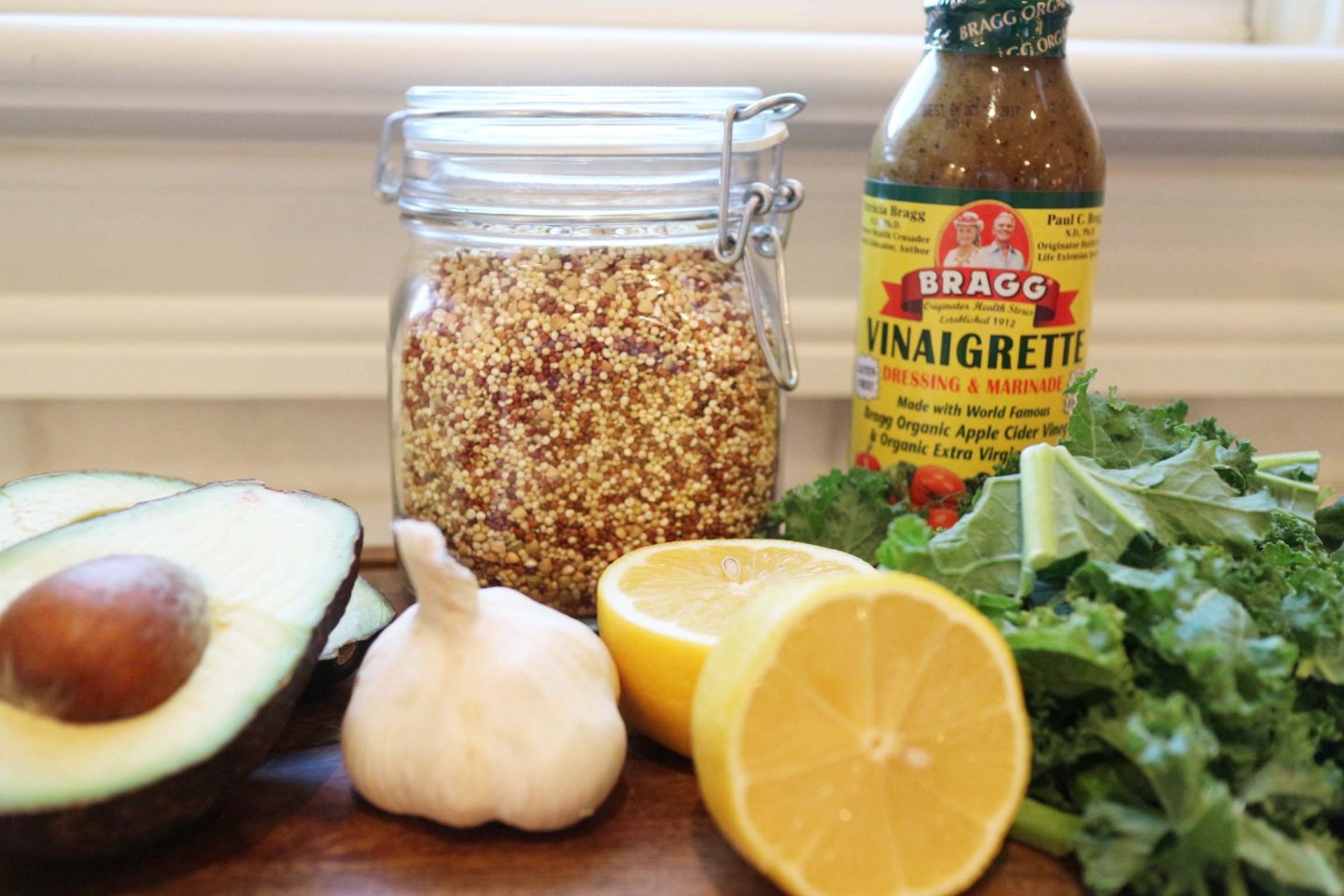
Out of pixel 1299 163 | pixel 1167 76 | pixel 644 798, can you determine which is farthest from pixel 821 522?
pixel 1299 163

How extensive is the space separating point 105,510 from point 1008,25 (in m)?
0.63

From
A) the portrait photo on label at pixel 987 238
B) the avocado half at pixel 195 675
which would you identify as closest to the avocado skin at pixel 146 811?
the avocado half at pixel 195 675

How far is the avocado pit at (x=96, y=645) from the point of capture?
1.57 ft

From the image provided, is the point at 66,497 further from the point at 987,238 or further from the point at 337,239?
the point at 987,238

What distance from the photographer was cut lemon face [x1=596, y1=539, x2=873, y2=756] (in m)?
0.59

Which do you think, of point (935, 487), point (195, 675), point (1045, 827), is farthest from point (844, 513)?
point (195, 675)

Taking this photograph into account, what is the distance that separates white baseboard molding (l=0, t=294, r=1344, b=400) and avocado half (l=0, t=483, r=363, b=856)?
1.23 feet

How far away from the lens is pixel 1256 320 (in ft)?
3.53

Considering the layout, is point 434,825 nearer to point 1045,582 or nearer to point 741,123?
point 1045,582

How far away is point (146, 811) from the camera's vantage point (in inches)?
18.7

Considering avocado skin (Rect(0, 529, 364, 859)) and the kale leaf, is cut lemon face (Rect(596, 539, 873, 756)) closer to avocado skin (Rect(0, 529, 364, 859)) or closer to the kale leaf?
the kale leaf

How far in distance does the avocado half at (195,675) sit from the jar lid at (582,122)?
A: 26 centimetres

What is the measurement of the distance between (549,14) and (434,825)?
725mm

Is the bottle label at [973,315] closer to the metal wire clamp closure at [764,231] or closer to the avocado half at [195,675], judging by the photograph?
the metal wire clamp closure at [764,231]
